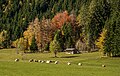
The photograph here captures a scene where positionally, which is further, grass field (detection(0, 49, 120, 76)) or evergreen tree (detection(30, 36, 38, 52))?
evergreen tree (detection(30, 36, 38, 52))

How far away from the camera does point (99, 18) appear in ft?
511

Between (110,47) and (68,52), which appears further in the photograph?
(68,52)

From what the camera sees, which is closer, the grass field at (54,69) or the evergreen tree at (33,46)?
the grass field at (54,69)

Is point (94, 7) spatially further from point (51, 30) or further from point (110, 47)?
point (110, 47)

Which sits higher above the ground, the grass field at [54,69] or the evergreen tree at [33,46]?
the evergreen tree at [33,46]

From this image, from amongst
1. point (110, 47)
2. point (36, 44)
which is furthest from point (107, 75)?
point (36, 44)

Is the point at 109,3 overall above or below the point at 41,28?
above

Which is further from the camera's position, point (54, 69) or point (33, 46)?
point (33, 46)

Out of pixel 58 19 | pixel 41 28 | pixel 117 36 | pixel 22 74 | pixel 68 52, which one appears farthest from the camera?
pixel 58 19

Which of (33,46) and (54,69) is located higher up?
(33,46)

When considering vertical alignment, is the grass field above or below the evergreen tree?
below

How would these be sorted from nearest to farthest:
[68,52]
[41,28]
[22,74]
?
[22,74]
[68,52]
[41,28]

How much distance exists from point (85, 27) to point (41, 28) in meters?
26.9

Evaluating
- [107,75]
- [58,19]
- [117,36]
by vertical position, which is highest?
[58,19]
